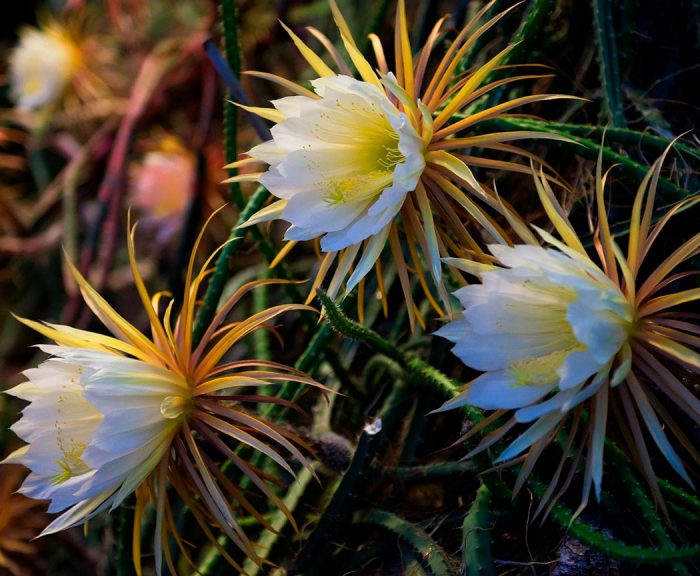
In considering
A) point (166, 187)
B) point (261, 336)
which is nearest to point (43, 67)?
point (166, 187)

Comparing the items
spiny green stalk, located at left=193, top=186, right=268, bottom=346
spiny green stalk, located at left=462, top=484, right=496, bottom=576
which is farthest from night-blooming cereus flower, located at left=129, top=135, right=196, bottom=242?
spiny green stalk, located at left=462, top=484, right=496, bottom=576

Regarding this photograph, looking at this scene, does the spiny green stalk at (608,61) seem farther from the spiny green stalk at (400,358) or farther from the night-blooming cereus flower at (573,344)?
the spiny green stalk at (400,358)

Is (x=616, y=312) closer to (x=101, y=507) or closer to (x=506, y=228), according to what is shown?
(x=506, y=228)

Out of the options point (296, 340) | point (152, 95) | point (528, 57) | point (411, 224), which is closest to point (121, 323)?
point (411, 224)

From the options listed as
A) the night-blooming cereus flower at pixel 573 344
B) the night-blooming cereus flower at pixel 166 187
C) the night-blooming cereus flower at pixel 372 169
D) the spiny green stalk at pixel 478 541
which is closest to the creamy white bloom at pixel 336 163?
the night-blooming cereus flower at pixel 372 169

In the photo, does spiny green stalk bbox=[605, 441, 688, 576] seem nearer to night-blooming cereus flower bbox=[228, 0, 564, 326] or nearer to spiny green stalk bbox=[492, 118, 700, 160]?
night-blooming cereus flower bbox=[228, 0, 564, 326]
